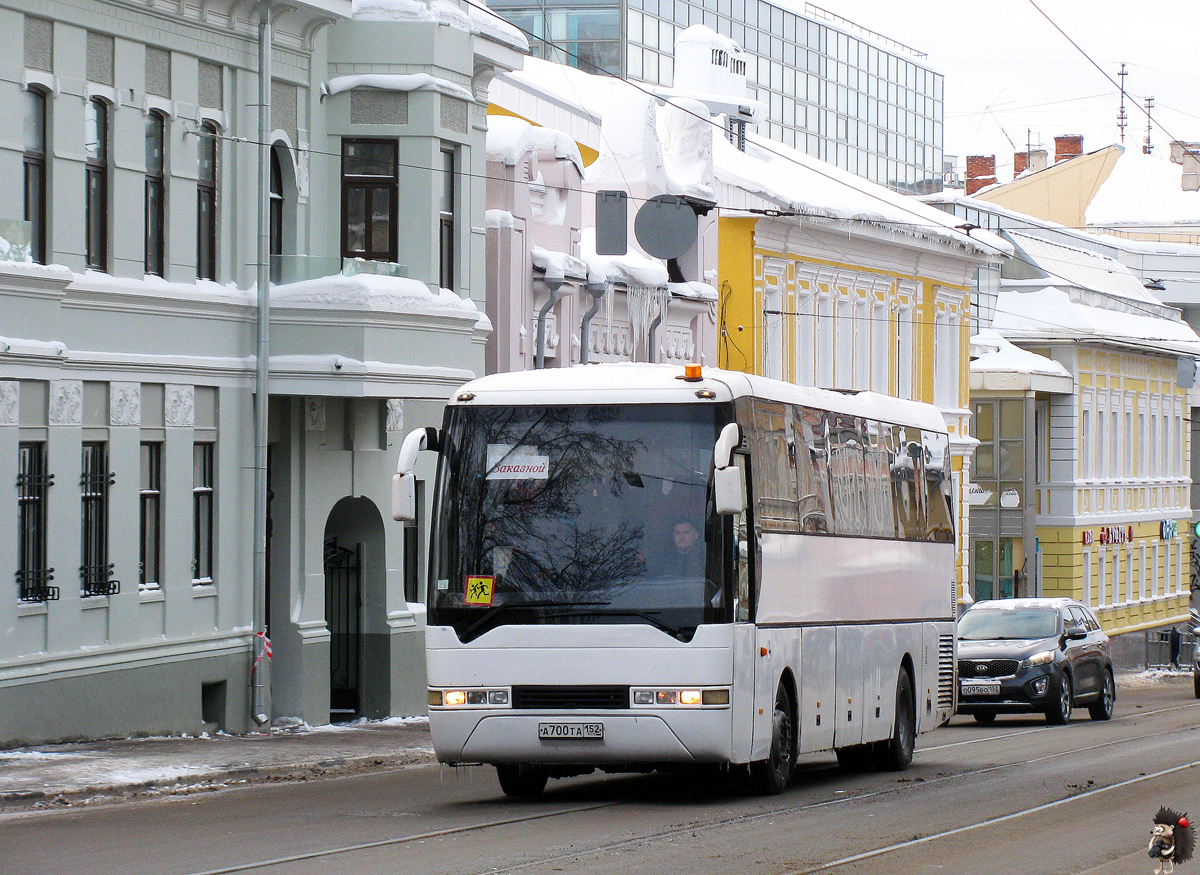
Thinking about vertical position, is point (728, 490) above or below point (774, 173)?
below

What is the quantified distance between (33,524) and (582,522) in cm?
707

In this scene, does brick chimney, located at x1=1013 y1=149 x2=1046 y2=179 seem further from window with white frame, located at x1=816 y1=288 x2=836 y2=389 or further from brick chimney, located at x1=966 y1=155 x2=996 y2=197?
window with white frame, located at x1=816 y1=288 x2=836 y2=389

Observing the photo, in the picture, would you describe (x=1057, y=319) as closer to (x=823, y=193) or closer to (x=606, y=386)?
(x=823, y=193)

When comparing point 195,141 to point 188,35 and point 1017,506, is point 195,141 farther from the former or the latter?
point 1017,506

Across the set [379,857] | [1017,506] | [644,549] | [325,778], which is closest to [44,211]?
[325,778]

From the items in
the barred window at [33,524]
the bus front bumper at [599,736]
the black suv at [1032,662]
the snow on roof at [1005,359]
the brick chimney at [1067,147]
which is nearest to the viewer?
the bus front bumper at [599,736]

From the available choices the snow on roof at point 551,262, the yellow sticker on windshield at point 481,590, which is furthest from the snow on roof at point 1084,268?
the yellow sticker on windshield at point 481,590

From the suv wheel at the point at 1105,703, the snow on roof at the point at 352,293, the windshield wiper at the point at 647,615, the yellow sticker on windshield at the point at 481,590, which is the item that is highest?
the snow on roof at the point at 352,293

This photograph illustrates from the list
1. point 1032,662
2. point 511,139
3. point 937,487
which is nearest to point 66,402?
point 937,487

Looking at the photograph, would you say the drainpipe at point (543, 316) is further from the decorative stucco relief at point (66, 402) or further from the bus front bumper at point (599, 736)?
the bus front bumper at point (599, 736)

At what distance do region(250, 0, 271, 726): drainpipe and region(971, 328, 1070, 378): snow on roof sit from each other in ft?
114

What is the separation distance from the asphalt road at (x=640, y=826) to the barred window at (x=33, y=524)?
138 inches

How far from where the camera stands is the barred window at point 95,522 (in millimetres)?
21797

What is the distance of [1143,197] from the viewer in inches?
3189
